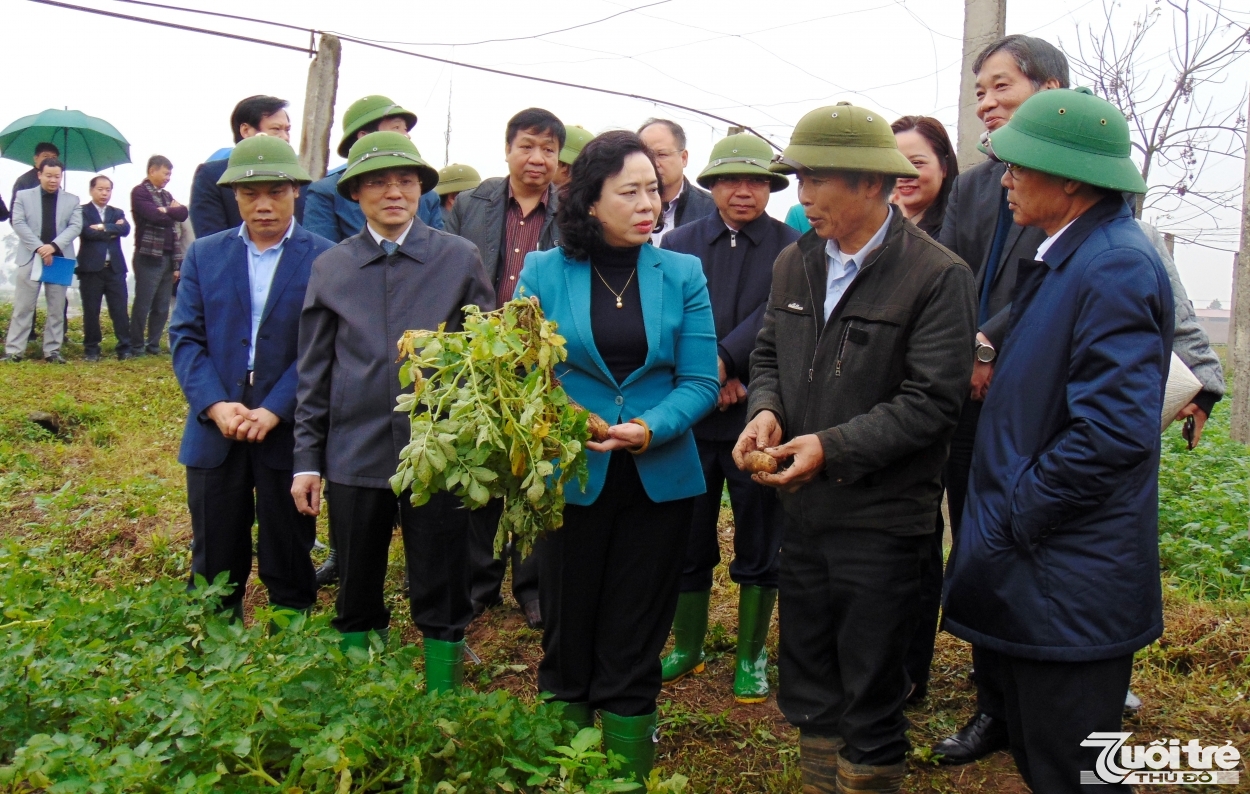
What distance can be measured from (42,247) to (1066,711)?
38.6 feet

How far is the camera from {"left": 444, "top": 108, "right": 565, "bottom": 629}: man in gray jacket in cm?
485

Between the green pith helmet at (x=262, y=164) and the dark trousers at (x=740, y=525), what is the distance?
200 centimetres

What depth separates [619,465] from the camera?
3285 millimetres

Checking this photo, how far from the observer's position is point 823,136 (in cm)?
297

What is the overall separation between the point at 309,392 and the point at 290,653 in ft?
3.17

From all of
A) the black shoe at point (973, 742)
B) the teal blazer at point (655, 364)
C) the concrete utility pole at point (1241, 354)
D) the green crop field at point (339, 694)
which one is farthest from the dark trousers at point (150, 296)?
the concrete utility pole at point (1241, 354)

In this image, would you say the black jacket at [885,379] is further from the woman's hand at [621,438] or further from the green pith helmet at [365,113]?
the green pith helmet at [365,113]

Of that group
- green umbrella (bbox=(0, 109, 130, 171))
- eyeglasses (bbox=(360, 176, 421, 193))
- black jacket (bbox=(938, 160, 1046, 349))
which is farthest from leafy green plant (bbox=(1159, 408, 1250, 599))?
green umbrella (bbox=(0, 109, 130, 171))

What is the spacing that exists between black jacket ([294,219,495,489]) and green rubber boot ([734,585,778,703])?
156 centimetres

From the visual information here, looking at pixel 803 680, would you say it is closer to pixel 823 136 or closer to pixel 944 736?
pixel 944 736

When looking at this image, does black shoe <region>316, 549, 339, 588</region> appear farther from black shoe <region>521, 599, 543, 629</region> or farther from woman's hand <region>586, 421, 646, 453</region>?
woman's hand <region>586, 421, 646, 453</region>

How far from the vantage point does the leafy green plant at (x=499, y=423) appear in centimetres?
288

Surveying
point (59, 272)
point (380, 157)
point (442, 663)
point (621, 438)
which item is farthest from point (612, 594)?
point (59, 272)

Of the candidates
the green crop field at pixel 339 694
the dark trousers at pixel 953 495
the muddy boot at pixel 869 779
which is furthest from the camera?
the dark trousers at pixel 953 495
